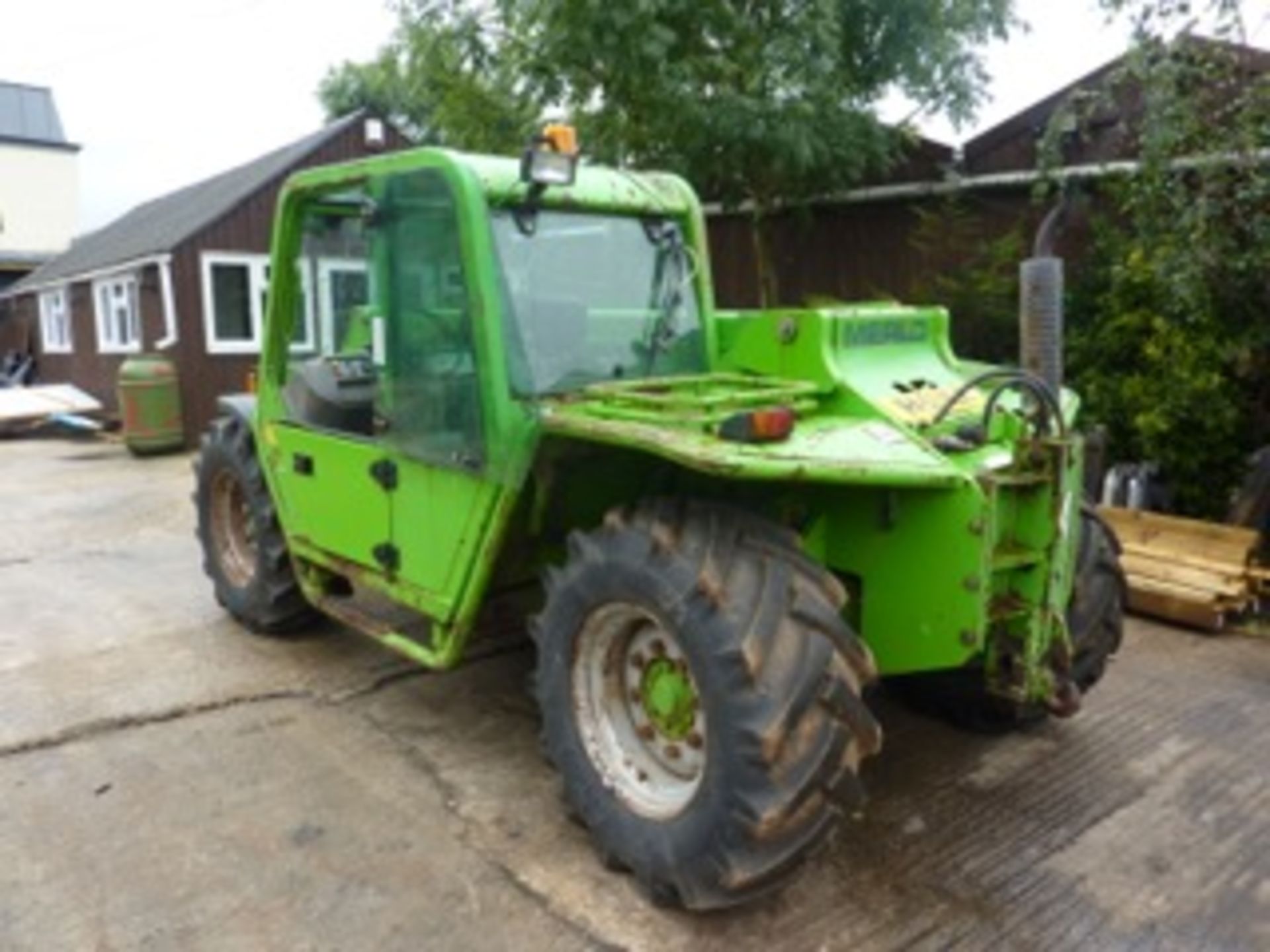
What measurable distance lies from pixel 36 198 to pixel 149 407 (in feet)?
76.4

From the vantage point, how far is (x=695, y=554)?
8.63ft

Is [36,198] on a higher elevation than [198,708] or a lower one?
higher

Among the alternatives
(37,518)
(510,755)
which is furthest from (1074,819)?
(37,518)

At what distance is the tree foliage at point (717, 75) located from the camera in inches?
272

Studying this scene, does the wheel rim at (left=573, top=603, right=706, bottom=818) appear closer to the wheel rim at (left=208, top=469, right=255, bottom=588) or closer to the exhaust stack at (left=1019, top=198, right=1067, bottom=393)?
the exhaust stack at (left=1019, top=198, right=1067, bottom=393)

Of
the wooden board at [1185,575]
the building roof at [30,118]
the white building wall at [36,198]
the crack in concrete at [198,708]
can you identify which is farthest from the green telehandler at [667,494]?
the building roof at [30,118]

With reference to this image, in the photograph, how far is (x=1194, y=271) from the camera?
18.7ft

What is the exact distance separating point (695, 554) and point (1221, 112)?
17.2 feet

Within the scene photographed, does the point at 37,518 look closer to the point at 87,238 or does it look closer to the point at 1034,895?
the point at 1034,895

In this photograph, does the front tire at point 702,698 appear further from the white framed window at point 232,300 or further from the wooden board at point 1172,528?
the white framed window at point 232,300

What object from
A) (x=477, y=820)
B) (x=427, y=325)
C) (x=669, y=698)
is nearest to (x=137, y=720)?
(x=477, y=820)

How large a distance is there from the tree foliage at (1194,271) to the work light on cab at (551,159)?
4.07 m

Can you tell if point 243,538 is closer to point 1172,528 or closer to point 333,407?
point 333,407

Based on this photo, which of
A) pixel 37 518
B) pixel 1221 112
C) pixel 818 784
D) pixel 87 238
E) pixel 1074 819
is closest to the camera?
pixel 818 784
